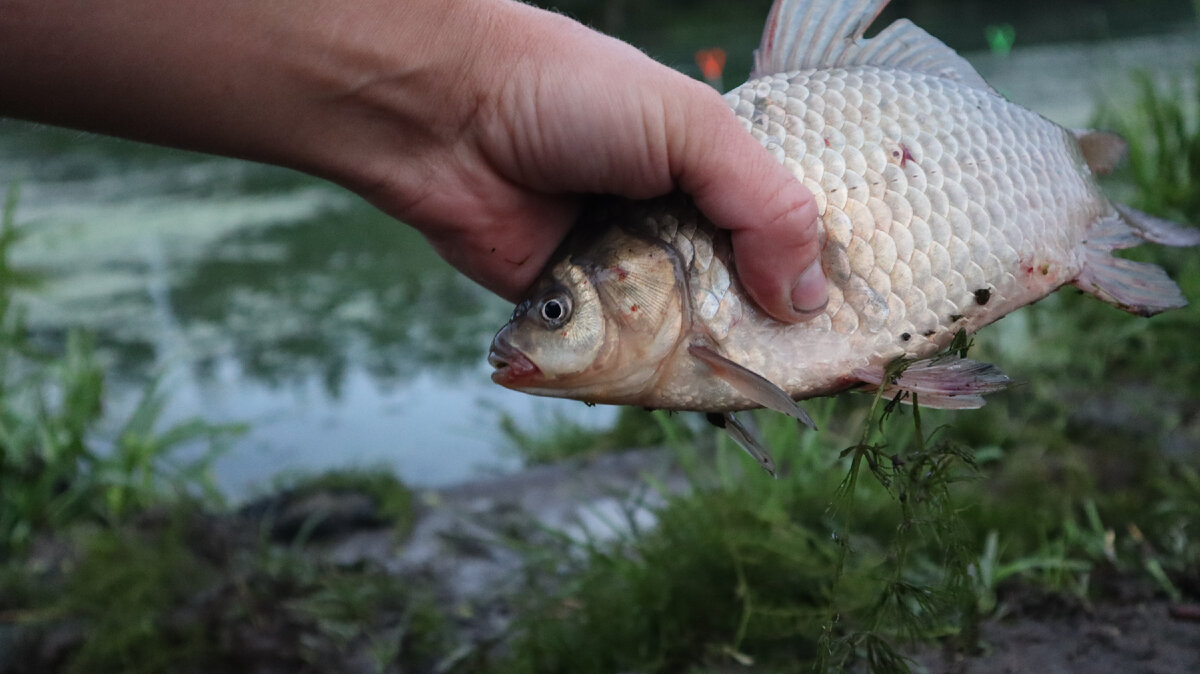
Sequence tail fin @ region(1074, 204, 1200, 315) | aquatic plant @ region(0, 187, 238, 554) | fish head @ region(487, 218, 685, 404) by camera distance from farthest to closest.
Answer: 1. aquatic plant @ region(0, 187, 238, 554)
2. tail fin @ region(1074, 204, 1200, 315)
3. fish head @ region(487, 218, 685, 404)

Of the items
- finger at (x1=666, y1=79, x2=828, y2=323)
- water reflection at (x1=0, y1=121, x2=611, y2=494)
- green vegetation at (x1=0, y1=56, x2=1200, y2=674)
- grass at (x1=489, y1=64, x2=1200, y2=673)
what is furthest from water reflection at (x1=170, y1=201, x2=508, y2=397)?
finger at (x1=666, y1=79, x2=828, y2=323)

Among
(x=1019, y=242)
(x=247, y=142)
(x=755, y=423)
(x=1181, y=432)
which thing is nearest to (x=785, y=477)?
(x=755, y=423)

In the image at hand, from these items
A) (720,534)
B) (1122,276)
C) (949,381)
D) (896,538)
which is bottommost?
(720,534)

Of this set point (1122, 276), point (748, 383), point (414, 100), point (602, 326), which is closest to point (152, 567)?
point (414, 100)

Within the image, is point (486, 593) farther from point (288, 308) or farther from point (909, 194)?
point (288, 308)

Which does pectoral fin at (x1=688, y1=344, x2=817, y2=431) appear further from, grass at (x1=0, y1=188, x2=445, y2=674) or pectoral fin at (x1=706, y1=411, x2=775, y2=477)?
grass at (x1=0, y1=188, x2=445, y2=674)

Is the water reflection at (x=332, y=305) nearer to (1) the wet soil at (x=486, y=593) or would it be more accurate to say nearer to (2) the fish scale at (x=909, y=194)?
(1) the wet soil at (x=486, y=593)

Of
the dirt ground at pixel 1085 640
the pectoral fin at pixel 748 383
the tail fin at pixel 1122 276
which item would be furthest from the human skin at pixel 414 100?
the dirt ground at pixel 1085 640

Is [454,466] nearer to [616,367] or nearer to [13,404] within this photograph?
→ [13,404]
